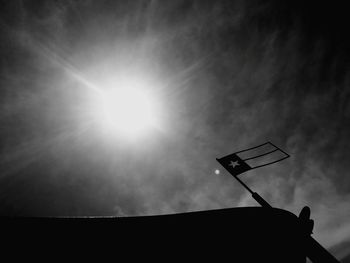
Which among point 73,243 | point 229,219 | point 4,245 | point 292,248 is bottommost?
point 292,248

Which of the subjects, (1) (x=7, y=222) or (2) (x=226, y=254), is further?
(2) (x=226, y=254)

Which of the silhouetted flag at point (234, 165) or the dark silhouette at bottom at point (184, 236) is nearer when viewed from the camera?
the dark silhouette at bottom at point (184, 236)

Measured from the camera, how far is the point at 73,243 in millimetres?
3322

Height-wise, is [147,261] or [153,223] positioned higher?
[153,223]

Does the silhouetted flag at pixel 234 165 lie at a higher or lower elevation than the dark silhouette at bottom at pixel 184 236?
higher

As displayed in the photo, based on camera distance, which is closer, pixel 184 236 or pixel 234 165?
pixel 184 236

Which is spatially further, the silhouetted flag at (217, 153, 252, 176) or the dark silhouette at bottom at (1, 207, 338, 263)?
the silhouetted flag at (217, 153, 252, 176)

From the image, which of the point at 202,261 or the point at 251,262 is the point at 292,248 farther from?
the point at 202,261

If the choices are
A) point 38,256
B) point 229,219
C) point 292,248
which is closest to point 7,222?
point 38,256

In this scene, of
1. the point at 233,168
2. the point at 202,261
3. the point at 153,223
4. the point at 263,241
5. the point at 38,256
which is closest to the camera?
the point at 38,256

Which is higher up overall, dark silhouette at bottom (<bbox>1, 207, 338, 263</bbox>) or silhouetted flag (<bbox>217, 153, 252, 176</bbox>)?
silhouetted flag (<bbox>217, 153, 252, 176</bbox>)

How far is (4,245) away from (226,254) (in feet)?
14.2

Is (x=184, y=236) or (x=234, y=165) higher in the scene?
(x=234, y=165)

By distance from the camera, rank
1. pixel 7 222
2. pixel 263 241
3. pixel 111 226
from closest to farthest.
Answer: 1. pixel 7 222
2. pixel 111 226
3. pixel 263 241
